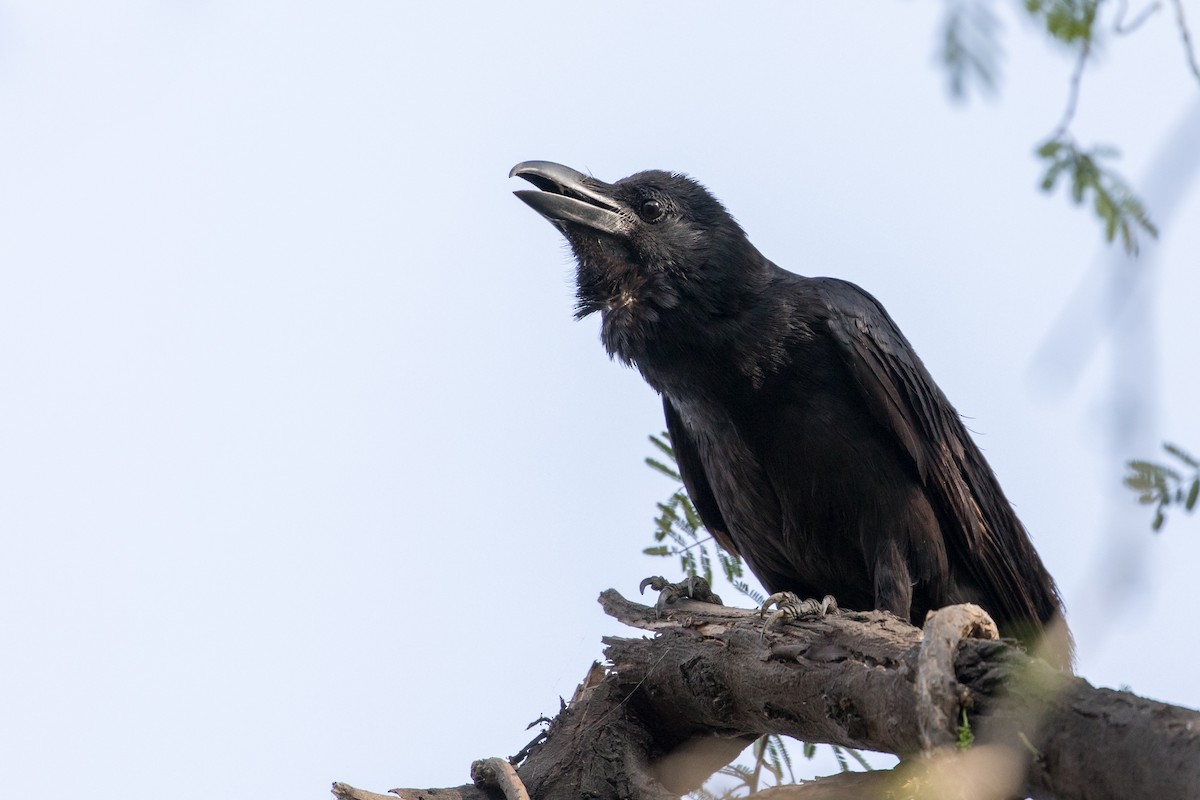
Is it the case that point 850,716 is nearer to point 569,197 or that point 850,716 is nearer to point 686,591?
point 686,591

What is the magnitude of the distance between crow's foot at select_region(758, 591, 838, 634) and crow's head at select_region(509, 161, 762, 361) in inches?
53.0

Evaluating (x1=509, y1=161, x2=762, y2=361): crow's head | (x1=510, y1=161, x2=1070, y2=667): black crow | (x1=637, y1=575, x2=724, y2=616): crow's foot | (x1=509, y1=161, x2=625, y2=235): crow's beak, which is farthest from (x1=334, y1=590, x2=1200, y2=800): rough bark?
(x1=509, y1=161, x2=625, y2=235): crow's beak

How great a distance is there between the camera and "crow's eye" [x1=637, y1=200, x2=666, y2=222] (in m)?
5.89

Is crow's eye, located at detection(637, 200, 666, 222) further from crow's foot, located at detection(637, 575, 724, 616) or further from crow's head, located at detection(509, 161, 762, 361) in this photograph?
crow's foot, located at detection(637, 575, 724, 616)

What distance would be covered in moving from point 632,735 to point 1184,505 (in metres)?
2.23

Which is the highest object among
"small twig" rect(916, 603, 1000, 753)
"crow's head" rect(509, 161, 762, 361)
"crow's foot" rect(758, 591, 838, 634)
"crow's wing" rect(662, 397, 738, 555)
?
"crow's head" rect(509, 161, 762, 361)

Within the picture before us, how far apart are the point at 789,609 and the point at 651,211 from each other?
2.42 m

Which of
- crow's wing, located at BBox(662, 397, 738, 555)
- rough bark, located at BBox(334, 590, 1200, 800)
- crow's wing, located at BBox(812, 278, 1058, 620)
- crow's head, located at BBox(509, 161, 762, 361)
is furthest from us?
crow's wing, located at BBox(662, 397, 738, 555)

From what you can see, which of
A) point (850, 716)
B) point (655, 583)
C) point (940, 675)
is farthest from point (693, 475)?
point (940, 675)

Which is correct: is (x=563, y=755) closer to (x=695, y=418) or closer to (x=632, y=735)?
(x=632, y=735)

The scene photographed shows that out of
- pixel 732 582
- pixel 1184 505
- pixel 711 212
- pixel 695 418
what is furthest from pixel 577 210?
pixel 1184 505

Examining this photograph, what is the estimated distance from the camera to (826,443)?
5105 mm

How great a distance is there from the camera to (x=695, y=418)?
5406 mm

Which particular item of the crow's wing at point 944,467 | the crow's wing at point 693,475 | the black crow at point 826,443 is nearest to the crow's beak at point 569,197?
the black crow at point 826,443
